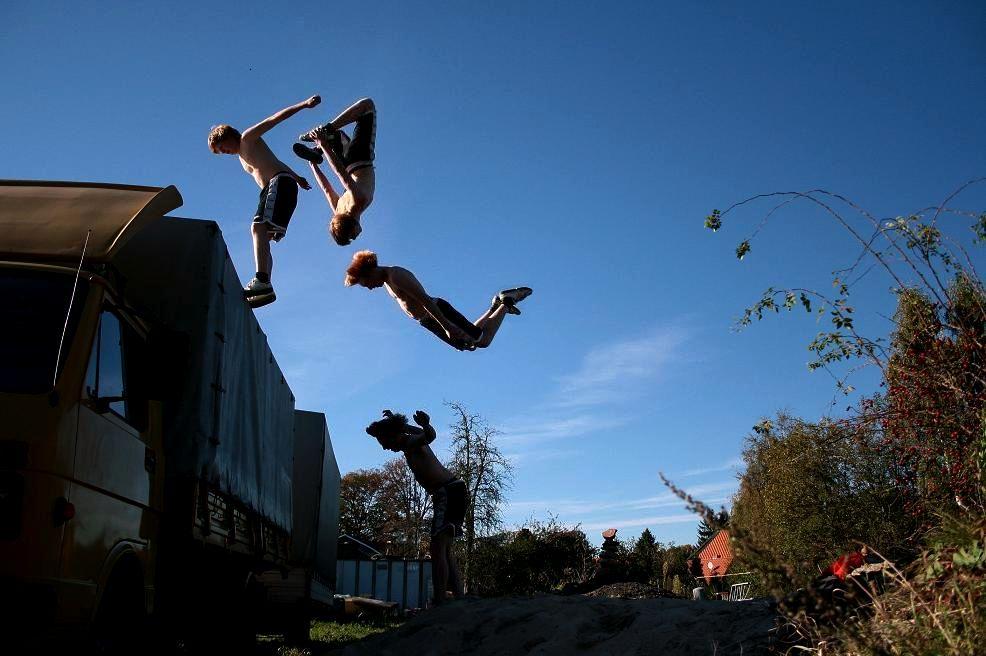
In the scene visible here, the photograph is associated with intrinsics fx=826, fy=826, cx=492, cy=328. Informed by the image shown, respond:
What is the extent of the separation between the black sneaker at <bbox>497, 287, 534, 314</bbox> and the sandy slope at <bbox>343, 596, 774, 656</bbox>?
2.85 meters

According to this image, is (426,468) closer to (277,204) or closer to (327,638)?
(277,204)

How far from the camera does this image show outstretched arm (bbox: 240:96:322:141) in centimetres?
782

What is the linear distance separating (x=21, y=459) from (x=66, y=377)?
425 mm

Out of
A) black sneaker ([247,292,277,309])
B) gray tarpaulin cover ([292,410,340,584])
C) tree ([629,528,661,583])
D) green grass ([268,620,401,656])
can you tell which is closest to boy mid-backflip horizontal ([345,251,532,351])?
black sneaker ([247,292,277,309])

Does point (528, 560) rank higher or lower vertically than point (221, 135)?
lower

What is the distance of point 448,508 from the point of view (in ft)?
27.0

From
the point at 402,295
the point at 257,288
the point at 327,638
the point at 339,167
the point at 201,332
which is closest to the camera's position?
the point at 201,332

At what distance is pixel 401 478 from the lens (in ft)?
132

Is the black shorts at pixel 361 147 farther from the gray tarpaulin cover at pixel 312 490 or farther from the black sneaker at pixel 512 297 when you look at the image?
the gray tarpaulin cover at pixel 312 490

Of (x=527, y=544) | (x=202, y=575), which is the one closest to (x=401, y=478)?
(x=527, y=544)

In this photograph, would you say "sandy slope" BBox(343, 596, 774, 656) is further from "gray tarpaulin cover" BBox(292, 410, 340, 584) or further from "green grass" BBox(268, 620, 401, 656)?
"gray tarpaulin cover" BBox(292, 410, 340, 584)

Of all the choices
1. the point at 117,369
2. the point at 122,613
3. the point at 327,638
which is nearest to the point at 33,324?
the point at 117,369

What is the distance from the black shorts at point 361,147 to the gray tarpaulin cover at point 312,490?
4183 millimetres

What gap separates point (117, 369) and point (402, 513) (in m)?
36.0
